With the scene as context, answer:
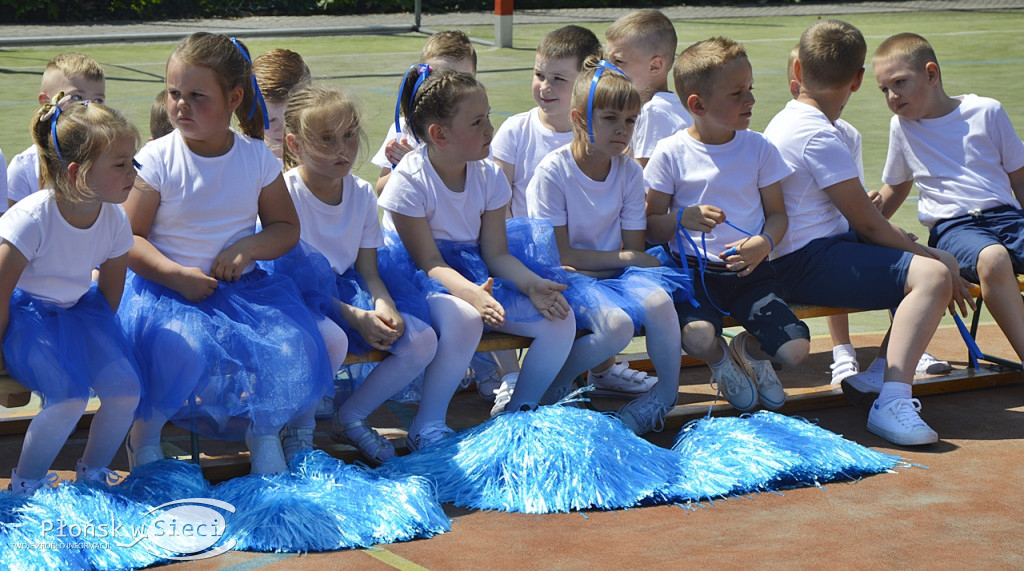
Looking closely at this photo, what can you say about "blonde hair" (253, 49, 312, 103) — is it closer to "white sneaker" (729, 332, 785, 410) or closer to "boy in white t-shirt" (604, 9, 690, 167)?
"boy in white t-shirt" (604, 9, 690, 167)

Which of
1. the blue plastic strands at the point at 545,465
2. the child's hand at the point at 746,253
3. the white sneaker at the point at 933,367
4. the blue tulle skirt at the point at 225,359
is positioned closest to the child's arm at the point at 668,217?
the child's hand at the point at 746,253

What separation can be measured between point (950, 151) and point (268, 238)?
2622 millimetres

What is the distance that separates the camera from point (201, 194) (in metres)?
3.55

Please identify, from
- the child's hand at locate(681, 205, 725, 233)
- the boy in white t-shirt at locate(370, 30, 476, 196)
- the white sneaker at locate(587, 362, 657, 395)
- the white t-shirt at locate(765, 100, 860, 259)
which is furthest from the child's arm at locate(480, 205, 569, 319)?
the white t-shirt at locate(765, 100, 860, 259)

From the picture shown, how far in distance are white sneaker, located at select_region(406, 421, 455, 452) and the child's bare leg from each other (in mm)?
2023

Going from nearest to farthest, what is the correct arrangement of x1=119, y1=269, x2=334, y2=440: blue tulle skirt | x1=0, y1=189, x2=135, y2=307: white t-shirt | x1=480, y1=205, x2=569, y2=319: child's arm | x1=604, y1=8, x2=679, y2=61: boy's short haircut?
1. x1=0, y1=189, x2=135, y2=307: white t-shirt
2. x1=119, y1=269, x2=334, y2=440: blue tulle skirt
3. x1=480, y1=205, x2=569, y2=319: child's arm
4. x1=604, y1=8, x2=679, y2=61: boy's short haircut

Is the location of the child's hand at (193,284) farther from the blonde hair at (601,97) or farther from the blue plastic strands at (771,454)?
the blue plastic strands at (771,454)

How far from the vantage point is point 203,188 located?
3.55 m

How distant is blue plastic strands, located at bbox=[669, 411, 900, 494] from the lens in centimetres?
352

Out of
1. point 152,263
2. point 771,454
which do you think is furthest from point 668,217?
point 152,263

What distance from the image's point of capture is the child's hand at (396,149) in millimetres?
4363

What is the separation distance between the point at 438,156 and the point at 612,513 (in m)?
1.34

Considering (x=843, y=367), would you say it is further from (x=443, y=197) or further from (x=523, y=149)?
(x=443, y=197)

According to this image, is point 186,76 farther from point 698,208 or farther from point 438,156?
point 698,208
